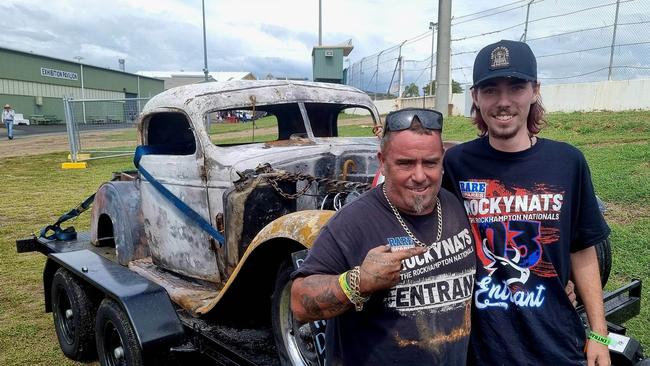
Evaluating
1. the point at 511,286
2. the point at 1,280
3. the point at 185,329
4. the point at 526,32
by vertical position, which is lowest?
the point at 1,280

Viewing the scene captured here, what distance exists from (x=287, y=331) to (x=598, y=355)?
5.05 ft

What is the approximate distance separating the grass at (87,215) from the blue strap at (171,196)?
0.52 meters

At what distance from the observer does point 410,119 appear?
173 cm

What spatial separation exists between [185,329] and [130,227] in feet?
4.65

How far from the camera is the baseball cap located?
1861mm

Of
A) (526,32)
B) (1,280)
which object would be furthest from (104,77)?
(1,280)

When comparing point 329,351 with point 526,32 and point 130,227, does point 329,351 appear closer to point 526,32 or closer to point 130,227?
point 130,227

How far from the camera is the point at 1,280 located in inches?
239

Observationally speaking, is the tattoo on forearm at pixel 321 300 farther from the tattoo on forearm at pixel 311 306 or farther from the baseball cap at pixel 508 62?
the baseball cap at pixel 508 62

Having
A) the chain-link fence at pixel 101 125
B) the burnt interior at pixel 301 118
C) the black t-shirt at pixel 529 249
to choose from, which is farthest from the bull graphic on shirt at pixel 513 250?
the chain-link fence at pixel 101 125

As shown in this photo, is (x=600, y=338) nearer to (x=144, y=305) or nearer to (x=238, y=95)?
(x=144, y=305)

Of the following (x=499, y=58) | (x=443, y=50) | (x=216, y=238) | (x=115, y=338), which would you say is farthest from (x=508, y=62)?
(x=443, y=50)

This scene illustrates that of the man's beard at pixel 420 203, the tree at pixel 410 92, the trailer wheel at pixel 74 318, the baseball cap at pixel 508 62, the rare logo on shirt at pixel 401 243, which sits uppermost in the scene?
the tree at pixel 410 92

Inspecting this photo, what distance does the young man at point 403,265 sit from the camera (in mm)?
1656
